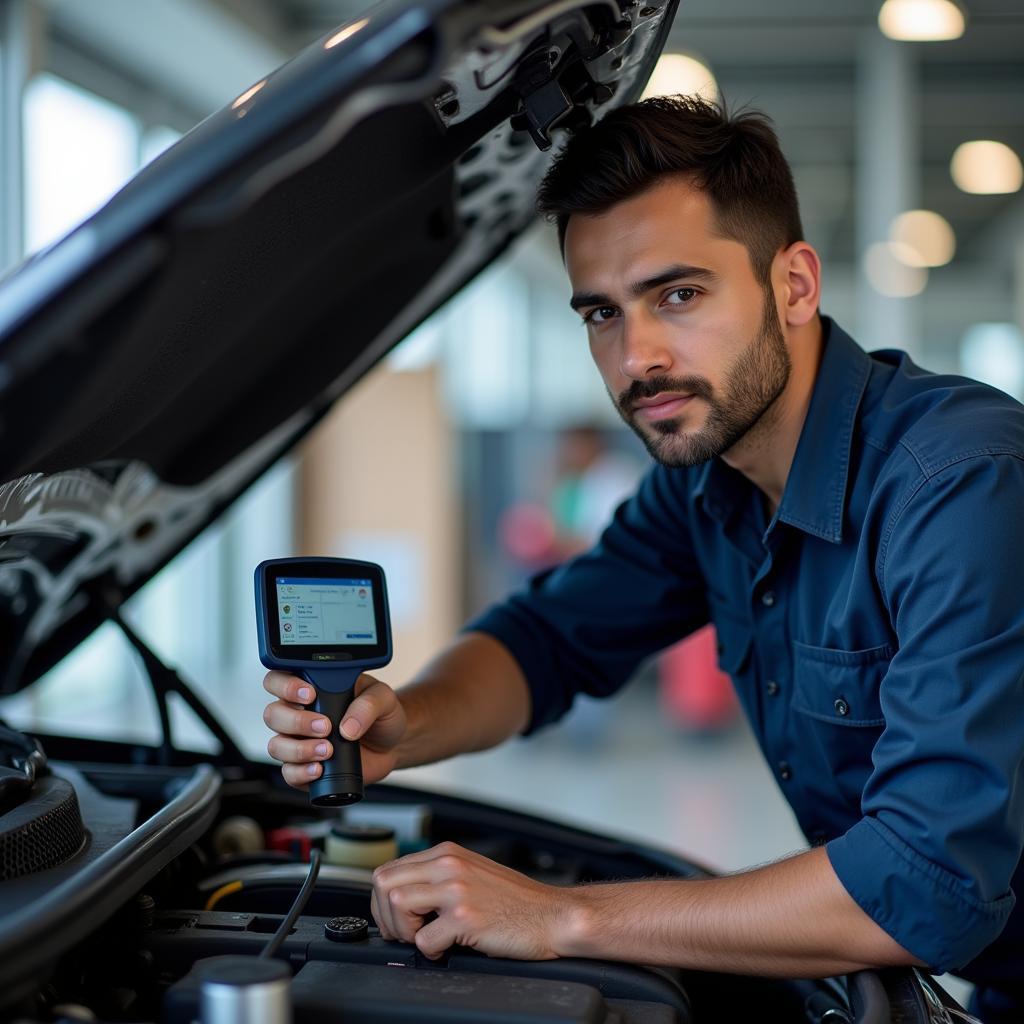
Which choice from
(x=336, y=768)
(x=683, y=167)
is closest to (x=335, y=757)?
(x=336, y=768)

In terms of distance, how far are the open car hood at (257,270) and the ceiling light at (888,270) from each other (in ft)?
12.2

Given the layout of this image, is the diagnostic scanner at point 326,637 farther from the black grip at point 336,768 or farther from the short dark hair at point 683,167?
the short dark hair at point 683,167

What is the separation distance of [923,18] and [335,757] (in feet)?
13.7

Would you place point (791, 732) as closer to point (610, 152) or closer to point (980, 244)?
point (610, 152)

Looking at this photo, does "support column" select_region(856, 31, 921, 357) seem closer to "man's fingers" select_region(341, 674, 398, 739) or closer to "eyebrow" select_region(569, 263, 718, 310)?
"eyebrow" select_region(569, 263, 718, 310)

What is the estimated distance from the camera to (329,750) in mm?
1159

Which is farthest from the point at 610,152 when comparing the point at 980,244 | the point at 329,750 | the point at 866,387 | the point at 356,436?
the point at 980,244

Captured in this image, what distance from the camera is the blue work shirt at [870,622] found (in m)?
0.96

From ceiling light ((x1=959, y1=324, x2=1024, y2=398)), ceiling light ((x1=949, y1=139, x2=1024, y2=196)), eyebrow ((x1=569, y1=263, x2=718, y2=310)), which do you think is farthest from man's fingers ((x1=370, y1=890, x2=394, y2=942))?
ceiling light ((x1=959, y1=324, x2=1024, y2=398))

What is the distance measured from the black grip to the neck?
0.54 meters

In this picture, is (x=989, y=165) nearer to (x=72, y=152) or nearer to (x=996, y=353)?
(x=72, y=152)

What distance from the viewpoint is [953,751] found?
3.15 feet

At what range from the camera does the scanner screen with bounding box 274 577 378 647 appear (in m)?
1.15

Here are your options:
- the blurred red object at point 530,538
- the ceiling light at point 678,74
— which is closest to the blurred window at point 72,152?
the ceiling light at point 678,74
